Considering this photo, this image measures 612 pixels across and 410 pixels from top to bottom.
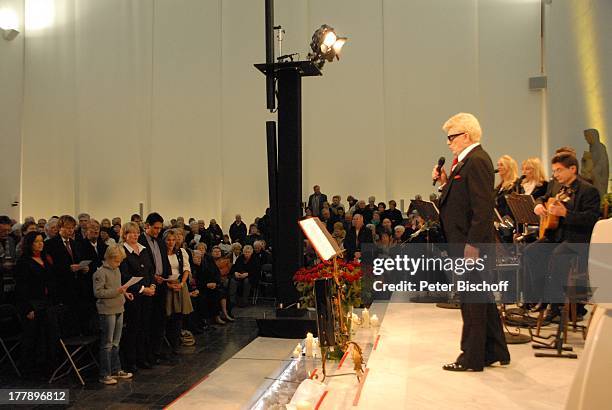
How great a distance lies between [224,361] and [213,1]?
12.2 m

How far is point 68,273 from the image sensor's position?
6.09m

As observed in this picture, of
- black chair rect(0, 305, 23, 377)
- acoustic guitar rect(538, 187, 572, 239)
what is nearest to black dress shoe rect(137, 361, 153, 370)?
black chair rect(0, 305, 23, 377)

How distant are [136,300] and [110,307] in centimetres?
45

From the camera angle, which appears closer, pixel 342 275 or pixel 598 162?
pixel 342 275

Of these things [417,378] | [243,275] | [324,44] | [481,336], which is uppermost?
[324,44]

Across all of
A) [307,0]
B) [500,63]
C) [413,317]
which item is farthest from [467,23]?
[413,317]

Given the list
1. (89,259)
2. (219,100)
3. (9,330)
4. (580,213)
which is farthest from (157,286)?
(219,100)

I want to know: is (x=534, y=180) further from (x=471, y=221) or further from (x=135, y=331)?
(x=135, y=331)

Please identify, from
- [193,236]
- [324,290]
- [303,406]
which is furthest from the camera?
[193,236]

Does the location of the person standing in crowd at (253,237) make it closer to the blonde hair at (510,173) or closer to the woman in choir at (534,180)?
the blonde hair at (510,173)

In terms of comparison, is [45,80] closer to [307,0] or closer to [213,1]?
[213,1]

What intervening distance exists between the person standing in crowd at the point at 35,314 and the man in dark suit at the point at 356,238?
506 cm

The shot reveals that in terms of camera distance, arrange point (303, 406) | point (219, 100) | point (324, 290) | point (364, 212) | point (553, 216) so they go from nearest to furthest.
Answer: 1. point (303, 406)
2. point (324, 290)
3. point (553, 216)
4. point (364, 212)
5. point (219, 100)

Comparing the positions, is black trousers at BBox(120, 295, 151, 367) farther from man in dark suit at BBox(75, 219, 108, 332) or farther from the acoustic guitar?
the acoustic guitar
